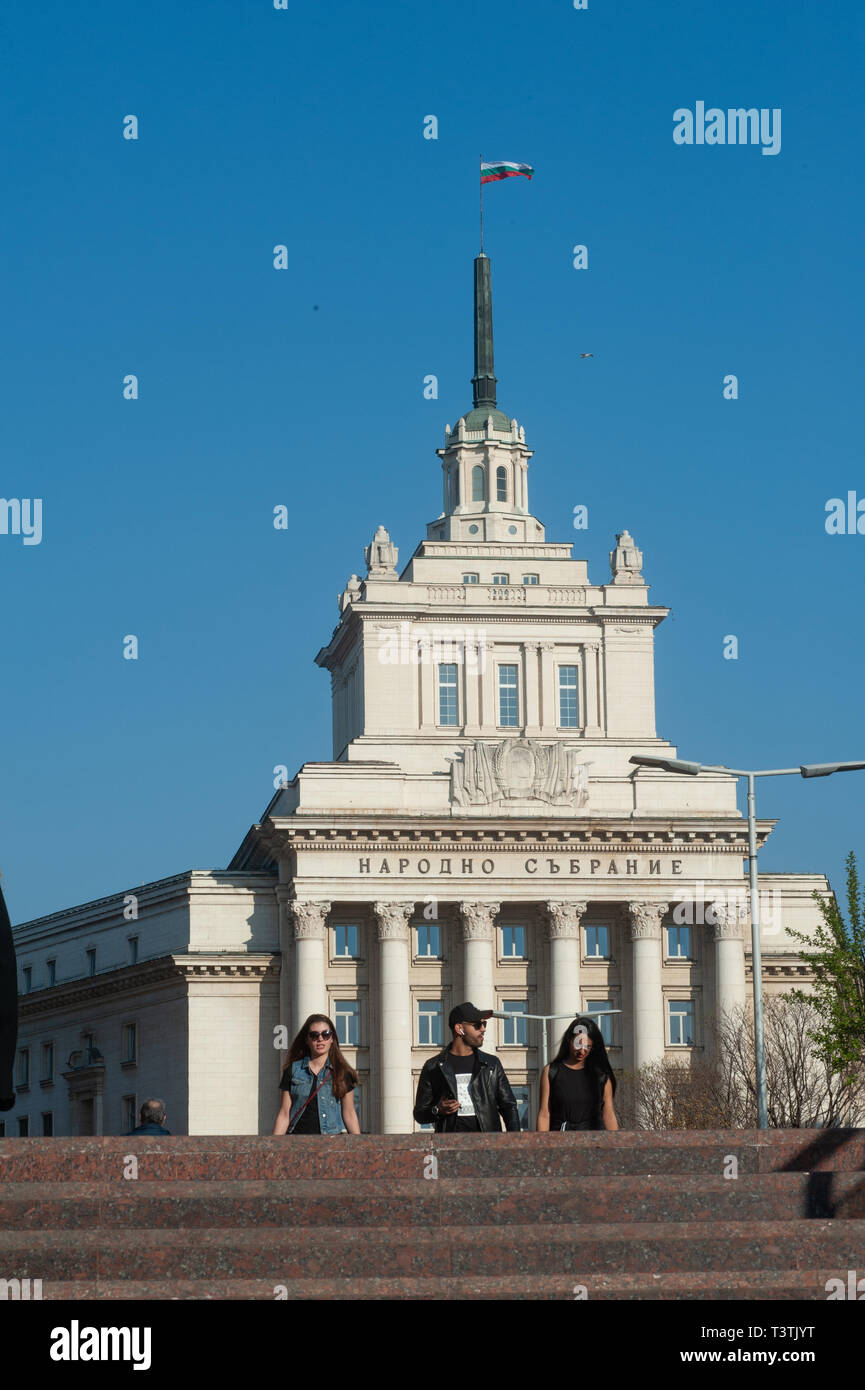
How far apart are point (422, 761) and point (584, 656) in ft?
28.6

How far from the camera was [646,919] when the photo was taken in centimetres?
9094

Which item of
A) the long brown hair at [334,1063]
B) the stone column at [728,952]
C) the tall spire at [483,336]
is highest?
the tall spire at [483,336]

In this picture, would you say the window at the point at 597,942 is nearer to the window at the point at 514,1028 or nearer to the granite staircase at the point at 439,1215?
the window at the point at 514,1028

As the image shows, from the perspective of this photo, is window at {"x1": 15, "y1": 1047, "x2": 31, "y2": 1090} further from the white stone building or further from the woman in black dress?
the woman in black dress

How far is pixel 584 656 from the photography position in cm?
9962

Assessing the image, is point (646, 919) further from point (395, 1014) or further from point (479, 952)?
point (395, 1014)

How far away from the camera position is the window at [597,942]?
93.4m

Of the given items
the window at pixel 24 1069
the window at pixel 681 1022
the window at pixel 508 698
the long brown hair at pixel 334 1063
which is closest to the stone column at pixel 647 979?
the window at pixel 681 1022

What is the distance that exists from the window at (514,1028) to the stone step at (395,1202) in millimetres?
72017

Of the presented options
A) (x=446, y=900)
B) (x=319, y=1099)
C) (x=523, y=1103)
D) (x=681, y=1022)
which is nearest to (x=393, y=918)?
(x=446, y=900)

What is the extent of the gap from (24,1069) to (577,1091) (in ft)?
275

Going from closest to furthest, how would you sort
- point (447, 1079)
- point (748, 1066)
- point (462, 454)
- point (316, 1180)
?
point (316, 1180) → point (447, 1079) → point (748, 1066) → point (462, 454)
